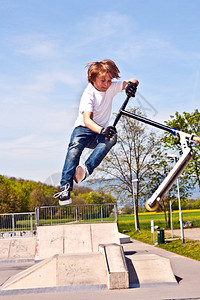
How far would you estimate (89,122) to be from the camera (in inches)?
616

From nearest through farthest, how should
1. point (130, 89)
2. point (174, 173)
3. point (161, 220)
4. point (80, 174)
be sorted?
1. point (174, 173)
2. point (130, 89)
3. point (80, 174)
4. point (161, 220)

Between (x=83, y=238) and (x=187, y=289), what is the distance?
30.8 ft

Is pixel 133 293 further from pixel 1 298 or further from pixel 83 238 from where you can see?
pixel 83 238

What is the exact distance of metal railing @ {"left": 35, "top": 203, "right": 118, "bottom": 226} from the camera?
25.0 m

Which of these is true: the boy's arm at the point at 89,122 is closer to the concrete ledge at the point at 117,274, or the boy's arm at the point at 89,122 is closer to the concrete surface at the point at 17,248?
the concrete ledge at the point at 117,274

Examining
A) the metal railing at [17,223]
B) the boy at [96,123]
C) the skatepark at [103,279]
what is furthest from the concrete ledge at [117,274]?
the metal railing at [17,223]

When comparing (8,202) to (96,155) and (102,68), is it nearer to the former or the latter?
(96,155)

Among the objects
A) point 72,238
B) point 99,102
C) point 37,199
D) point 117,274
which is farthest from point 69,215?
point 37,199

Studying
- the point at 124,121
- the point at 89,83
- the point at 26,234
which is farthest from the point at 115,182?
the point at 89,83

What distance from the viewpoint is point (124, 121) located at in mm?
36438

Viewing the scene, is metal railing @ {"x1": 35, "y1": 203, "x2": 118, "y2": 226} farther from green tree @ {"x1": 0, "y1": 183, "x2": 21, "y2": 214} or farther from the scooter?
green tree @ {"x1": 0, "y1": 183, "x2": 21, "y2": 214}

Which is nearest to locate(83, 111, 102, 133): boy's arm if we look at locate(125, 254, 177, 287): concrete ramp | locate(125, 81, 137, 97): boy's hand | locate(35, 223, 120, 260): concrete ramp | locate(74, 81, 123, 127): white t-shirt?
locate(74, 81, 123, 127): white t-shirt

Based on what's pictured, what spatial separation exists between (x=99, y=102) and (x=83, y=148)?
206cm

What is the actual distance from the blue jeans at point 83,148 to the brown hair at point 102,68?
2.36 meters
